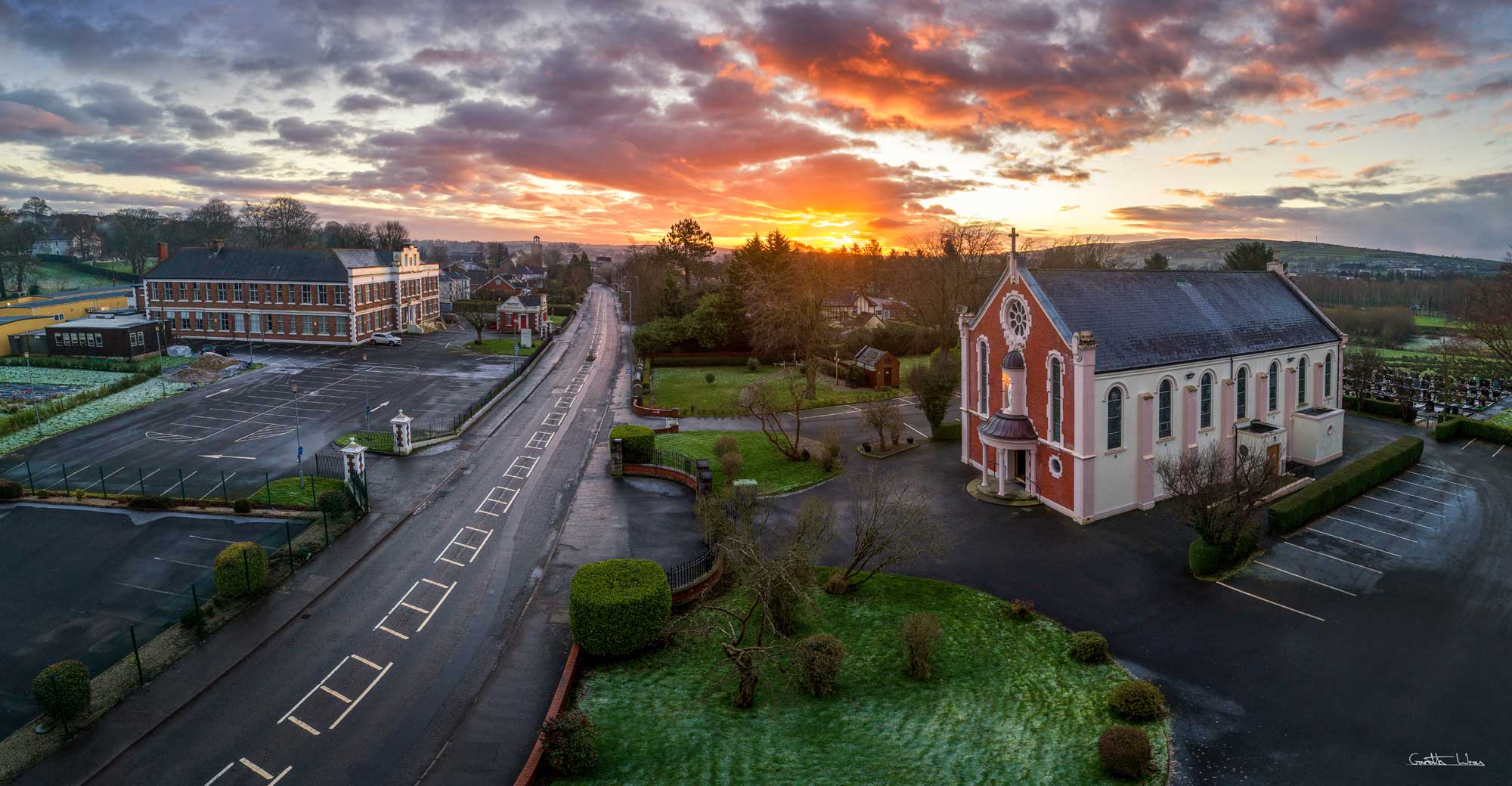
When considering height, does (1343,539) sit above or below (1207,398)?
below

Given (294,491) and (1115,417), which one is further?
(294,491)

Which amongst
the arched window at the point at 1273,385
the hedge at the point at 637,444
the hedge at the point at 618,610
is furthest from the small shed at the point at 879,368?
the hedge at the point at 618,610

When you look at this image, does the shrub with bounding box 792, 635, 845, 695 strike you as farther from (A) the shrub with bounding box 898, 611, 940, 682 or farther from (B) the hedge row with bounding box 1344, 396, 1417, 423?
(B) the hedge row with bounding box 1344, 396, 1417, 423

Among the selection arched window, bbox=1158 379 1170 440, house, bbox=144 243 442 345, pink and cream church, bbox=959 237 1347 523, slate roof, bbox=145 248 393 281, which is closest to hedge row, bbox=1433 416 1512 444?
pink and cream church, bbox=959 237 1347 523

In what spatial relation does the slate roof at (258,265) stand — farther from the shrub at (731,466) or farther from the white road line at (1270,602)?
the white road line at (1270,602)

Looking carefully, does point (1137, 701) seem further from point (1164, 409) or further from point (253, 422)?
point (253, 422)

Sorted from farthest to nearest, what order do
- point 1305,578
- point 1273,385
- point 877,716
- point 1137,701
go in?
point 1273,385 < point 1305,578 < point 877,716 < point 1137,701

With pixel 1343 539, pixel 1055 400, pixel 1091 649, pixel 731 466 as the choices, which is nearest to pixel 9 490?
pixel 731 466

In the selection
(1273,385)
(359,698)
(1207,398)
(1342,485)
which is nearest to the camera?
(359,698)
